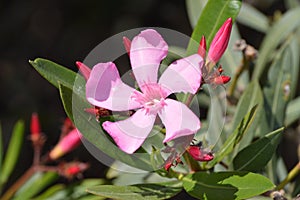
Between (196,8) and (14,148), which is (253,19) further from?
(14,148)

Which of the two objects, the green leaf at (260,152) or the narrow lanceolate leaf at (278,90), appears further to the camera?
the narrow lanceolate leaf at (278,90)

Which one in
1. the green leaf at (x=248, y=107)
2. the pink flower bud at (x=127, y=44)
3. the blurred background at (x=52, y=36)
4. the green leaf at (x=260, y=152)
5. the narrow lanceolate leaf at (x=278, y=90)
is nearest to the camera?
the pink flower bud at (x=127, y=44)

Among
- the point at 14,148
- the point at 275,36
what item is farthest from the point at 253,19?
the point at 14,148

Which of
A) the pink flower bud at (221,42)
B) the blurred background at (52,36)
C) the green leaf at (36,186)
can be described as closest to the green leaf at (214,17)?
the pink flower bud at (221,42)

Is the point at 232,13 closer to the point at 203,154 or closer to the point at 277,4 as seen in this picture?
the point at 203,154

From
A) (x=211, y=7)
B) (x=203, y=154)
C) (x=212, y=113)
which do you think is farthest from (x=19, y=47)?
(x=203, y=154)

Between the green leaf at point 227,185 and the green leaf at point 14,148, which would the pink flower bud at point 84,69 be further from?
the green leaf at point 14,148

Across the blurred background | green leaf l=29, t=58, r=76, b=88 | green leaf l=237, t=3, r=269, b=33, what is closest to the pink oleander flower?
green leaf l=29, t=58, r=76, b=88
